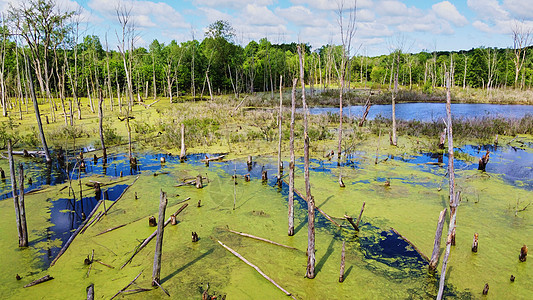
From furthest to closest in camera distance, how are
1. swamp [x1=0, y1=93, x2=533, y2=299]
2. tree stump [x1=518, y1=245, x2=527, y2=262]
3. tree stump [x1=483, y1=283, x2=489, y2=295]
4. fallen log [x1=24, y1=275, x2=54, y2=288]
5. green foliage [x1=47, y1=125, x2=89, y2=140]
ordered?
1. green foliage [x1=47, y1=125, x2=89, y2=140]
2. tree stump [x1=518, y1=245, x2=527, y2=262]
3. swamp [x1=0, y1=93, x2=533, y2=299]
4. fallen log [x1=24, y1=275, x2=54, y2=288]
5. tree stump [x1=483, y1=283, x2=489, y2=295]

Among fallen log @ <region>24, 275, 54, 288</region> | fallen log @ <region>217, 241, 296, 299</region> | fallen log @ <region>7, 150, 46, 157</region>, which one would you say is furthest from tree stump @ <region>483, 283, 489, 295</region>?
fallen log @ <region>7, 150, 46, 157</region>

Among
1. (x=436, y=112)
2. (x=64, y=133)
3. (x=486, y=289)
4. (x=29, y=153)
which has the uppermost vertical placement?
(x=436, y=112)

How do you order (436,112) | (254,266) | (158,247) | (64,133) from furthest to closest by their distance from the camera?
(436,112) → (64,133) → (254,266) → (158,247)

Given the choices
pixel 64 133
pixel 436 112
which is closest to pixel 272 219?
pixel 64 133

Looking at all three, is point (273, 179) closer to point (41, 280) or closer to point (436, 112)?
point (41, 280)

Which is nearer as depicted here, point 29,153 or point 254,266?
point 254,266

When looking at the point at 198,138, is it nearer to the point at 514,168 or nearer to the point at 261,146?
the point at 261,146

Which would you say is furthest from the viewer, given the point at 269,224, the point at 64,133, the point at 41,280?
the point at 64,133

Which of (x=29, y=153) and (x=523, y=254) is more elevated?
(x=29, y=153)

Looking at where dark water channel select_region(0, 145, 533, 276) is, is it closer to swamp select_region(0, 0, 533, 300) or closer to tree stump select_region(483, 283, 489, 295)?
swamp select_region(0, 0, 533, 300)

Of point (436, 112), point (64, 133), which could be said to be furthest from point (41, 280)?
point (436, 112)

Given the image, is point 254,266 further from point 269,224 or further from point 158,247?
point 269,224
